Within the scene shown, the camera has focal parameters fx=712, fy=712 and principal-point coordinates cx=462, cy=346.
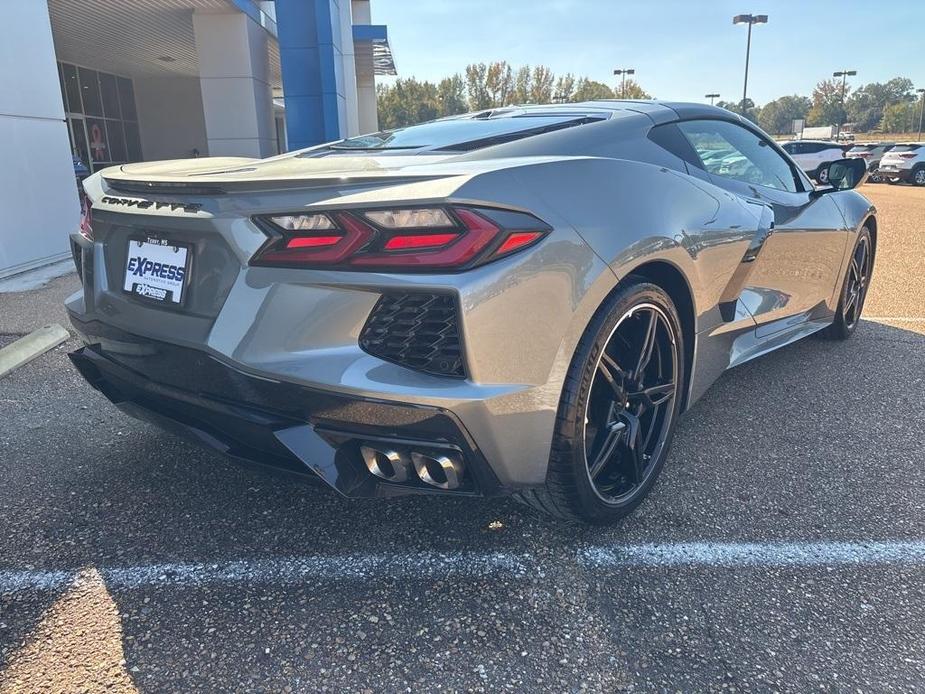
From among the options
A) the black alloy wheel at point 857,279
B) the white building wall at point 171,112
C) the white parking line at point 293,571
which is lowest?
the white parking line at point 293,571

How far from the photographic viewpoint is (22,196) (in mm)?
7383

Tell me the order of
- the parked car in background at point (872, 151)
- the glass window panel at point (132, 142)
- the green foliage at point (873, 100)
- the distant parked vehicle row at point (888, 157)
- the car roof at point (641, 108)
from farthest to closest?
1. the green foliage at point (873, 100)
2. the parked car in background at point (872, 151)
3. the distant parked vehicle row at point (888, 157)
4. the glass window panel at point (132, 142)
5. the car roof at point (641, 108)

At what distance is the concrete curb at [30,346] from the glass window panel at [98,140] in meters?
17.4

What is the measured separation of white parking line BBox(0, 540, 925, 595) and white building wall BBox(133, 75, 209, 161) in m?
22.2

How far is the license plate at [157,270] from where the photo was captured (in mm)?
1971

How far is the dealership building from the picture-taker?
7410 mm

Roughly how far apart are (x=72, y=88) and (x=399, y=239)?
2009 cm

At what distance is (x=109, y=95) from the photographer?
20594mm

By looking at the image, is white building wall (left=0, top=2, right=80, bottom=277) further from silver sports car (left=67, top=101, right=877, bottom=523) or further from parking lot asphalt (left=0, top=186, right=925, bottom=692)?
silver sports car (left=67, top=101, right=877, bottom=523)

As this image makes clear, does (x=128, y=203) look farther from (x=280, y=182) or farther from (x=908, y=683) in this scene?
(x=908, y=683)

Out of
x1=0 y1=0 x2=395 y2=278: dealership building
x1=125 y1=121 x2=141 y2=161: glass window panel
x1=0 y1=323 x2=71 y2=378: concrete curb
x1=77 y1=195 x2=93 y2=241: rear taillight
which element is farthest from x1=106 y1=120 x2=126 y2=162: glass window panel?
x1=77 y1=195 x2=93 y2=241: rear taillight

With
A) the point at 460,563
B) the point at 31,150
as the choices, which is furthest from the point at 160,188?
the point at 31,150

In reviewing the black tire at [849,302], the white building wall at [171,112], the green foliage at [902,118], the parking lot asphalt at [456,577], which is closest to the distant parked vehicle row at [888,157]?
the white building wall at [171,112]

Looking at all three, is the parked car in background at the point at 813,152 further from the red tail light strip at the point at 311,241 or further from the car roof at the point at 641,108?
the red tail light strip at the point at 311,241
